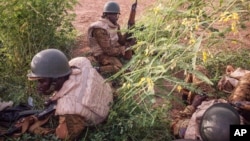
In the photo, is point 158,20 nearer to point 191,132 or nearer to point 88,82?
point 88,82

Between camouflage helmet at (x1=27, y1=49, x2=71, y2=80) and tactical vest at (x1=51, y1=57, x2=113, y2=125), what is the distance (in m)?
0.11

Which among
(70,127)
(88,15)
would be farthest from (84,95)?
(88,15)

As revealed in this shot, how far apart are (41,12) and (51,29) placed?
39 cm

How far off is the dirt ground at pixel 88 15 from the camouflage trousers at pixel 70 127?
2753 millimetres

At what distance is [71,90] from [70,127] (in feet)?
1.16

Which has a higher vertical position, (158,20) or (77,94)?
(158,20)

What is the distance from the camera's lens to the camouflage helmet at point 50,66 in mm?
3271

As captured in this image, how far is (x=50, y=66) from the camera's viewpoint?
3275 mm

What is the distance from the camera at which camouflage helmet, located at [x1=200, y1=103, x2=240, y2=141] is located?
103 inches

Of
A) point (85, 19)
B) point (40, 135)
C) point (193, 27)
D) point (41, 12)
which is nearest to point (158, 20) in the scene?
point (193, 27)

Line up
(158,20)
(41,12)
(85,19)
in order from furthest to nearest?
(85,19), (41,12), (158,20)

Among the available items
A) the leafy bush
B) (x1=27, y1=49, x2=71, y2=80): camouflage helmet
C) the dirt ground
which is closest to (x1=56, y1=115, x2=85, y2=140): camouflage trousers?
the leafy bush

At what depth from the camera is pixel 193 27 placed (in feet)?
9.01

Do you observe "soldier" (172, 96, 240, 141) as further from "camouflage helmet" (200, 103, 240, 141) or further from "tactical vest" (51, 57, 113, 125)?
"tactical vest" (51, 57, 113, 125)
